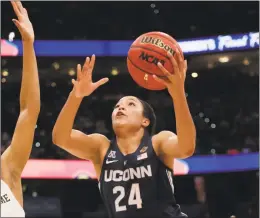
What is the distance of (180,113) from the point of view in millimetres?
2914

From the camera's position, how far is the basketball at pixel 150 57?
127 inches

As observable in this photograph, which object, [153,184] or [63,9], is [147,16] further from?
[153,184]

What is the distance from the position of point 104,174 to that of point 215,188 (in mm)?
8761

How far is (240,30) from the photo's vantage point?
1347 centimetres

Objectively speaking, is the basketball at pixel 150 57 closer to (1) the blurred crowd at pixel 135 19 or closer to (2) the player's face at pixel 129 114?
(2) the player's face at pixel 129 114

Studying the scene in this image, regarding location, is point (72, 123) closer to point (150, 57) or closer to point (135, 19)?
point (150, 57)

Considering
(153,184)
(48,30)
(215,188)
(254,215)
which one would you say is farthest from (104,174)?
(48,30)

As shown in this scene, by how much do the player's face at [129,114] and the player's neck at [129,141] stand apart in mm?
58

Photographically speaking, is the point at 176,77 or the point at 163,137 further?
the point at 163,137

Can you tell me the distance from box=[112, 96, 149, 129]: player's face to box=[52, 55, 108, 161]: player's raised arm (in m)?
0.18

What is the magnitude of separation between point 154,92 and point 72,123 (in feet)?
33.4

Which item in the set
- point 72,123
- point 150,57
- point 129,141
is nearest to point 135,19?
point 150,57

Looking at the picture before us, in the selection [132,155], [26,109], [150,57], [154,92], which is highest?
[154,92]

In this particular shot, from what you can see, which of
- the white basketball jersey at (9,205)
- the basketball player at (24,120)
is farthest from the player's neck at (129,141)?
the white basketball jersey at (9,205)
